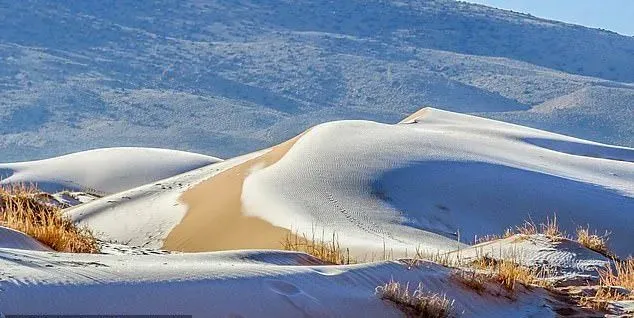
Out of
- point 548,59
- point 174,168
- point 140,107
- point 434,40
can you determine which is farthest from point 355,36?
point 174,168

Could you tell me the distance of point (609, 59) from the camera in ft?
439

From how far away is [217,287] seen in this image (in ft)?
20.8

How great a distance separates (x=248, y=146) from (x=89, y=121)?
15.2m

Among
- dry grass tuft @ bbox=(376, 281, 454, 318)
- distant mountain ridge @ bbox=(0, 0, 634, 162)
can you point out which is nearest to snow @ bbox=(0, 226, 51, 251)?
dry grass tuft @ bbox=(376, 281, 454, 318)

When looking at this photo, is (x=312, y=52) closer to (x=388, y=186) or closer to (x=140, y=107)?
(x=140, y=107)

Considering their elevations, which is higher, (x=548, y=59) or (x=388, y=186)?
(x=388, y=186)

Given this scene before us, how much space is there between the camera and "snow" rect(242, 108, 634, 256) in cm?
2008

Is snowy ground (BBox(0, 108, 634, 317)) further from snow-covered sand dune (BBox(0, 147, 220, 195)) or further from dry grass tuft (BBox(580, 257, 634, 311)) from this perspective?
snow-covered sand dune (BBox(0, 147, 220, 195))

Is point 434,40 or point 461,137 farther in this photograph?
point 434,40

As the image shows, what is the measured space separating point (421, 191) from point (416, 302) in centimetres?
1522

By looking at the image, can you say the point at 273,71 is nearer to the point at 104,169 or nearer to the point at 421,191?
the point at 104,169

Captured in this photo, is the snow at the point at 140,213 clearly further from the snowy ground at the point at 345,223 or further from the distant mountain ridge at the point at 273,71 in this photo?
the distant mountain ridge at the point at 273,71

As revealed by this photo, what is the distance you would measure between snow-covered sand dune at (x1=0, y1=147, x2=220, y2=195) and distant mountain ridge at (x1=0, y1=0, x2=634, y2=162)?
166 ft

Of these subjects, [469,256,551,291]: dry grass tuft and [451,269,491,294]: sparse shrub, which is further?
[469,256,551,291]: dry grass tuft
